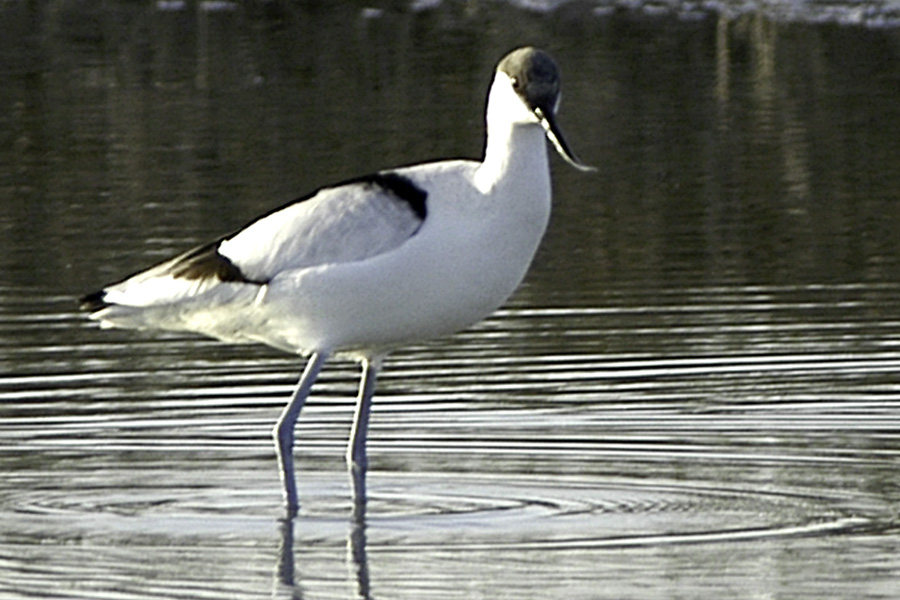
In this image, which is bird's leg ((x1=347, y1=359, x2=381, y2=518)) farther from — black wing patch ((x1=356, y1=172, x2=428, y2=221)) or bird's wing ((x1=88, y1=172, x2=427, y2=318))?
black wing patch ((x1=356, y1=172, x2=428, y2=221))

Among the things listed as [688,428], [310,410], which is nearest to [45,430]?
[310,410]

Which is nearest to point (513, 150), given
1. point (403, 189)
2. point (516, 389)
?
point (403, 189)

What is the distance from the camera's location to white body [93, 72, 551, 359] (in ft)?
27.4

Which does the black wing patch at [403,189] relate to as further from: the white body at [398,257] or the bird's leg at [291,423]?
the bird's leg at [291,423]

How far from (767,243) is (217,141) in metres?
7.26

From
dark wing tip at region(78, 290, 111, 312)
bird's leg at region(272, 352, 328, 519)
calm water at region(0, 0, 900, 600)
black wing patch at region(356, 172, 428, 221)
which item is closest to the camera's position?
calm water at region(0, 0, 900, 600)

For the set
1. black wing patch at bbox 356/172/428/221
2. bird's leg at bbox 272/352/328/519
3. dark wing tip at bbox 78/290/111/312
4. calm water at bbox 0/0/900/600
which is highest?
black wing patch at bbox 356/172/428/221

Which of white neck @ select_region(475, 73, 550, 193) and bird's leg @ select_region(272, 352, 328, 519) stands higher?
white neck @ select_region(475, 73, 550, 193)

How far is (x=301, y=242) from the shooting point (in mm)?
8672

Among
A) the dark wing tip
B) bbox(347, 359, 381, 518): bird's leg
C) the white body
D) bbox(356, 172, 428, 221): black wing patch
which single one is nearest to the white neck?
the white body

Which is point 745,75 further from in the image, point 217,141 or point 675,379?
point 675,379

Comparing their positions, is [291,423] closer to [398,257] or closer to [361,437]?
[361,437]

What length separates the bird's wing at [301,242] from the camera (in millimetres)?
8484

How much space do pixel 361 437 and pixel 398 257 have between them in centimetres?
90
